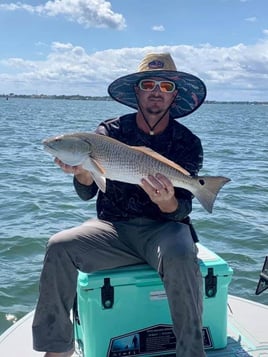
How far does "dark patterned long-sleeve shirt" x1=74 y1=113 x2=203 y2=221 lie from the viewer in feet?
12.4

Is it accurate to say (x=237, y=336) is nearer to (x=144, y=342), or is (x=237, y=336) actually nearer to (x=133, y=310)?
(x=144, y=342)

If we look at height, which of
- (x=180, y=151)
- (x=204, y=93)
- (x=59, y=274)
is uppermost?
(x=204, y=93)

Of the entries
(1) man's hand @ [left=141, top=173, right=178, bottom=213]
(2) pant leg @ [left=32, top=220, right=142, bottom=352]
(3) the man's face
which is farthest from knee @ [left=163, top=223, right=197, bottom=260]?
(3) the man's face

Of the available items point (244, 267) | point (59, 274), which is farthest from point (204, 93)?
point (244, 267)

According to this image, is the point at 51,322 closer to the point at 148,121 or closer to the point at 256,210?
the point at 148,121

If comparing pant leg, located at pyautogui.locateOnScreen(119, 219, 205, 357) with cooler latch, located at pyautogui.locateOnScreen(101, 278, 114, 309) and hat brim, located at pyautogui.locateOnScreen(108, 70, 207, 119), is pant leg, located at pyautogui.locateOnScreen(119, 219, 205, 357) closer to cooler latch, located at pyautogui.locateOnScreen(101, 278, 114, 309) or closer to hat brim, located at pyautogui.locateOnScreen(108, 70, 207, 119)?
cooler latch, located at pyautogui.locateOnScreen(101, 278, 114, 309)

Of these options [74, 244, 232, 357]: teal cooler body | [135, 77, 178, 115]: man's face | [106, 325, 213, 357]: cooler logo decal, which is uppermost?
[135, 77, 178, 115]: man's face

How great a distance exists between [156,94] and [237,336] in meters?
1.87

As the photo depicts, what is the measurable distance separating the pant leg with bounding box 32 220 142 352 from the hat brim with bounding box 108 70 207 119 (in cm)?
129

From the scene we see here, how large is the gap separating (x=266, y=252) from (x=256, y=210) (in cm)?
253

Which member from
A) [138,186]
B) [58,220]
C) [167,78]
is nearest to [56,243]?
[138,186]

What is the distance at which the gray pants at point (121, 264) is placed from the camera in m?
3.10

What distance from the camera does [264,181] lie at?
1286 centimetres

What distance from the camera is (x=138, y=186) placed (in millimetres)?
3811
